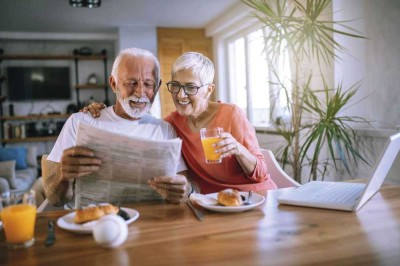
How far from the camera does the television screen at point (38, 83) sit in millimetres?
6137

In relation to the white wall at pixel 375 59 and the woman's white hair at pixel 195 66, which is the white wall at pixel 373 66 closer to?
the white wall at pixel 375 59

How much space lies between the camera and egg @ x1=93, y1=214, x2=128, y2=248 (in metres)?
0.75

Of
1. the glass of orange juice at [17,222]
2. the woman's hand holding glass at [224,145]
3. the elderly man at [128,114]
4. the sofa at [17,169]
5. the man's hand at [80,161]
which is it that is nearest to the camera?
the glass of orange juice at [17,222]

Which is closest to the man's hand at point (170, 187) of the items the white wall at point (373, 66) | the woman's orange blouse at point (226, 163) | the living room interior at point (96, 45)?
the woman's orange blouse at point (226, 163)

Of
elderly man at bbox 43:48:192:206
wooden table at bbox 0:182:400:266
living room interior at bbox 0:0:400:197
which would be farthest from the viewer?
living room interior at bbox 0:0:400:197

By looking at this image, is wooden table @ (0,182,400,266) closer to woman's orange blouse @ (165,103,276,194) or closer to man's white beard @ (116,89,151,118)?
woman's orange blouse @ (165,103,276,194)

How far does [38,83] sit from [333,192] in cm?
623

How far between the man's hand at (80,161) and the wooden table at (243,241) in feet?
0.52

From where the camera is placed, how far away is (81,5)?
14.3 ft

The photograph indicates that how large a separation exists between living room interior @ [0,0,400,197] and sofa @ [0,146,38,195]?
5.1 inches

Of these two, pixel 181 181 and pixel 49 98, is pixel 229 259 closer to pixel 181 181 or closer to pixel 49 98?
pixel 181 181

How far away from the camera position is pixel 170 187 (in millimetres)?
1137

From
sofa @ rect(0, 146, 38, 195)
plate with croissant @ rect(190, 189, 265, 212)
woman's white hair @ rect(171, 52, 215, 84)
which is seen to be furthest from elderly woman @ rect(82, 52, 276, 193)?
sofa @ rect(0, 146, 38, 195)

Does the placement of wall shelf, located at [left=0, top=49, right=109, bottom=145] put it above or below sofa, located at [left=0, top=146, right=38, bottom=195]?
above
